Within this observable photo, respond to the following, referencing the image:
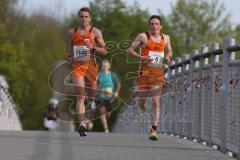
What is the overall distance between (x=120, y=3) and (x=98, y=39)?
78802mm

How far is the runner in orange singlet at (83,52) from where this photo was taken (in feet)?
54.1

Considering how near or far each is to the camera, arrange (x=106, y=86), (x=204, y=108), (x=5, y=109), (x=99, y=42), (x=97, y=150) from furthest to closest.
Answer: (x=5, y=109) < (x=106, y=86) < (x=99, y=42) < (x=204, y=108) < (x=97, y=150)

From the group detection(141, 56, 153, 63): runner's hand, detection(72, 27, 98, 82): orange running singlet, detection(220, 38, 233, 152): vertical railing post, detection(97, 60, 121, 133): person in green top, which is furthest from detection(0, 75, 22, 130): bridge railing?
detection(220, 38, 233, 152): vertical railing post

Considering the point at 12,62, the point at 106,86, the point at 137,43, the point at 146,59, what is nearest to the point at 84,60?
the point at 137,43

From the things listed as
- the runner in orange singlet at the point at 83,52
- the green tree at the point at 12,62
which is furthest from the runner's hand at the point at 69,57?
the green tree at the point at 12,62

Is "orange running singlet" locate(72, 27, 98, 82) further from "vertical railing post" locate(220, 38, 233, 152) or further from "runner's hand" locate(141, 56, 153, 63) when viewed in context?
"vertical railing post" locate(220, 38, 233, 152)

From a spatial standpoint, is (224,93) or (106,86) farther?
(106,86)

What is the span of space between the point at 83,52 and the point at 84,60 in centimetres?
24

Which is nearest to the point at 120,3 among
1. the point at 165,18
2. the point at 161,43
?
the point at 165,18

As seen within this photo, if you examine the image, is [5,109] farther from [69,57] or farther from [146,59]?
[146,59]

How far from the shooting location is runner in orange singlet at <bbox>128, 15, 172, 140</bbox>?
16.5 m

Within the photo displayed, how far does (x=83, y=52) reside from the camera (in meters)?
16.4

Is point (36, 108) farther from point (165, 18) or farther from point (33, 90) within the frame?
point (165, 18)

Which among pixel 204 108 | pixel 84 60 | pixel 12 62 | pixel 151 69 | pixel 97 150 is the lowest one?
pixel 97 150
